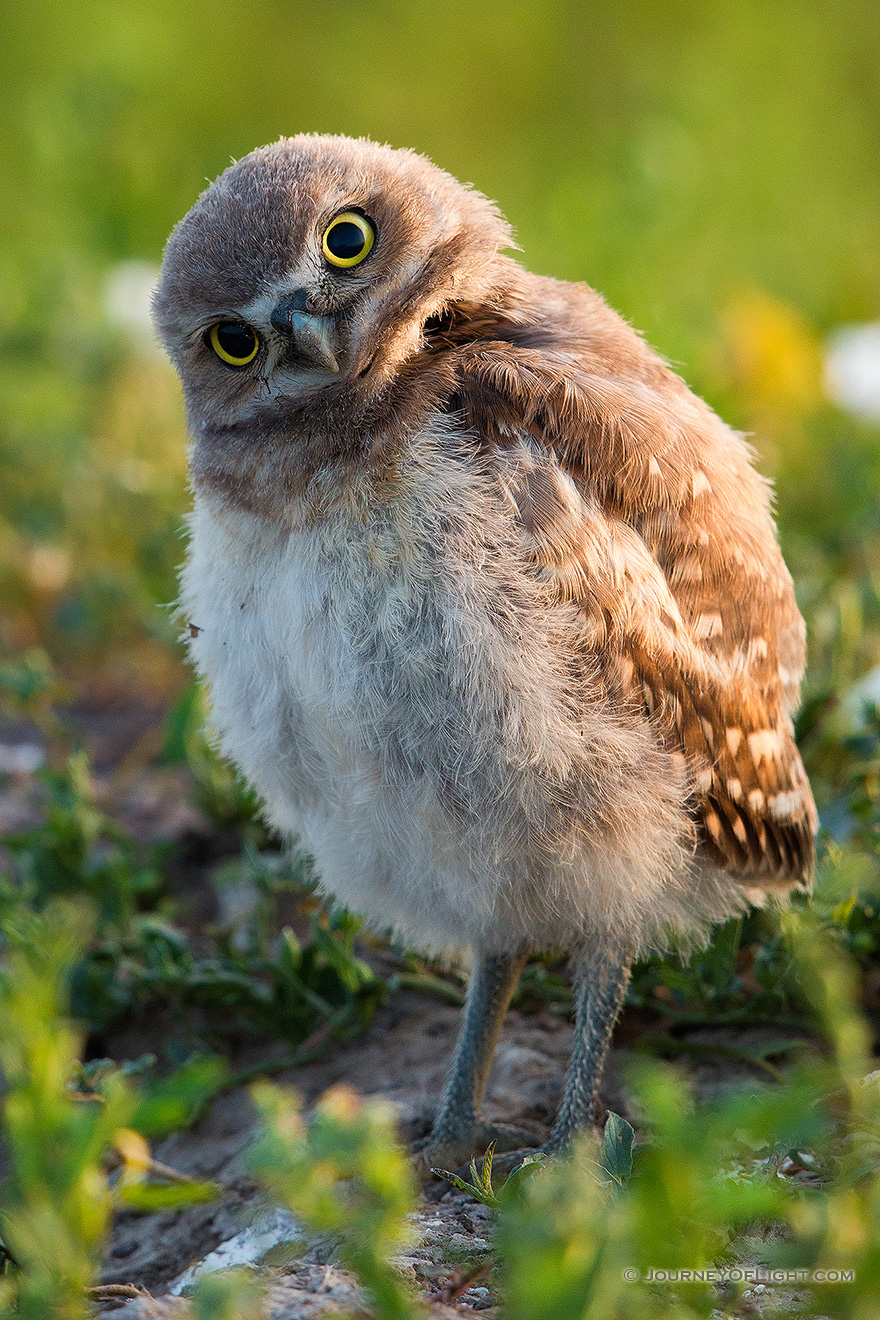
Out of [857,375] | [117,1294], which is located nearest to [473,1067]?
[117,1294]

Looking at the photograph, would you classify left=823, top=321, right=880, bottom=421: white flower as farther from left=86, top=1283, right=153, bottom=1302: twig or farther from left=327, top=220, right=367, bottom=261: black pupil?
left=86, top=1283, right=153, bottom=1302: twig

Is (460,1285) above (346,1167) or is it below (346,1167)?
below

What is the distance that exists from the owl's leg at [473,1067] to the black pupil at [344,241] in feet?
5.24

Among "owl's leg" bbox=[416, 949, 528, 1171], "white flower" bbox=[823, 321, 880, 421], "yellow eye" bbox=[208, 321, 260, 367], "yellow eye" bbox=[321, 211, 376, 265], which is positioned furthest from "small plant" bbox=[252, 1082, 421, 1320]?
"white flower" bbox=[823, 321, 880, 421]

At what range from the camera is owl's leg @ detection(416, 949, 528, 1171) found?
2771 mm

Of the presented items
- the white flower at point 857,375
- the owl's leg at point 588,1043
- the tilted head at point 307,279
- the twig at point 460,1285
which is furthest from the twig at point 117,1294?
the white flower at point 857,375

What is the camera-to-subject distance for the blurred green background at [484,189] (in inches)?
191

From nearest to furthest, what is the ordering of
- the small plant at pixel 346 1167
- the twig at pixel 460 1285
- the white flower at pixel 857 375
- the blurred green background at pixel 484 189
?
the small plant at pixel 346 1167, the twig at pixel 460 1285, the blurred green background at pixel 484 189, the white flower at pixel 857 375

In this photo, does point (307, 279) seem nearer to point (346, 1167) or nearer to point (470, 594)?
point (470, 594)

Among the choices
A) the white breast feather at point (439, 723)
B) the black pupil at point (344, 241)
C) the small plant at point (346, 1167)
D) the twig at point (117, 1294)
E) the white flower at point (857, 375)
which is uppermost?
the white flower at point (857, 375)

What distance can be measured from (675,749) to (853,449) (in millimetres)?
3344

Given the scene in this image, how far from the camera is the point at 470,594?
228 cm

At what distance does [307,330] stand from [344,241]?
0.27 meters

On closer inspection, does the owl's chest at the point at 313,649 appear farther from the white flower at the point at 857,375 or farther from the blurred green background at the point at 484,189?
the white flower at the point at 857,375
